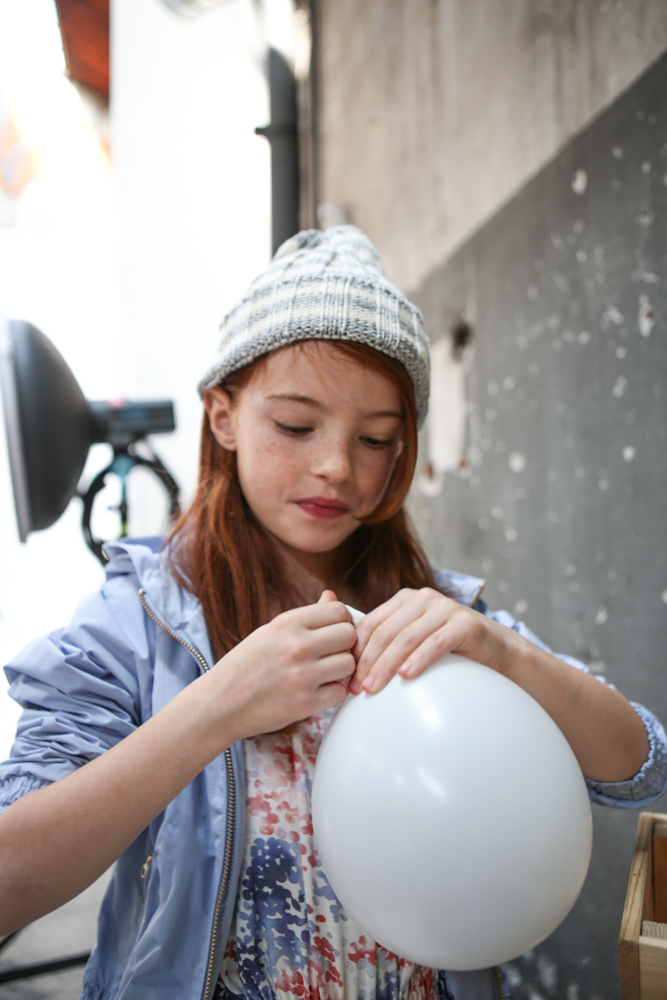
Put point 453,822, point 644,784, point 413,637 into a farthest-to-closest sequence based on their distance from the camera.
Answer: point 644,784
point 413,637
point 453,822

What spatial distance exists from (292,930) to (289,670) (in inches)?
14.5

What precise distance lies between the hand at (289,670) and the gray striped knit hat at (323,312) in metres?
0.40

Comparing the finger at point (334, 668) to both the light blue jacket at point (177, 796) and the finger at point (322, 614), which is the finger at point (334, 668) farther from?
the light blue jacket at point (177, 796)

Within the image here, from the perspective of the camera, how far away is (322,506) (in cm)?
85

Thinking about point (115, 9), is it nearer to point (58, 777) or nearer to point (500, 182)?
point (500, 182)

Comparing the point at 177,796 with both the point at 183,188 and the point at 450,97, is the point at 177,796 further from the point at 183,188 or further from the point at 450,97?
the point at 183,188

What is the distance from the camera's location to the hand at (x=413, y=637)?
0.58 meters

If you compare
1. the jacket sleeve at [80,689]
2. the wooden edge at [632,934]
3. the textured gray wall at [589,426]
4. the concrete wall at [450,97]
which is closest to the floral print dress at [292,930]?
the jacket sleeve at [80,689]

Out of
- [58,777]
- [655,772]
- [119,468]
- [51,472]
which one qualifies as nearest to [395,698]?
[58,777]

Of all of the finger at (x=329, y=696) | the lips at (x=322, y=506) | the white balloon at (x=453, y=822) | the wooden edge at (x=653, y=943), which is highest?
the lips at (x=322, y=506)

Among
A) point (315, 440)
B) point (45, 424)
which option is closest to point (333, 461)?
point (315, 440)

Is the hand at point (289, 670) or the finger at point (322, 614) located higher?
the finger at point (322, 614)

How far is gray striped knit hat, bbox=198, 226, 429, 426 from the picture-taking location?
32.3 inches

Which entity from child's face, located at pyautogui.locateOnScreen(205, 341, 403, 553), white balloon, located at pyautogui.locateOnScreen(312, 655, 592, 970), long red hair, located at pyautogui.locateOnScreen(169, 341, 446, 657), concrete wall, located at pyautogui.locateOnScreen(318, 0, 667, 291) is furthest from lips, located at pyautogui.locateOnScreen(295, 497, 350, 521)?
concrete wall, located at pyautogui.locateOnScreen(318, 0, 667, 291)
